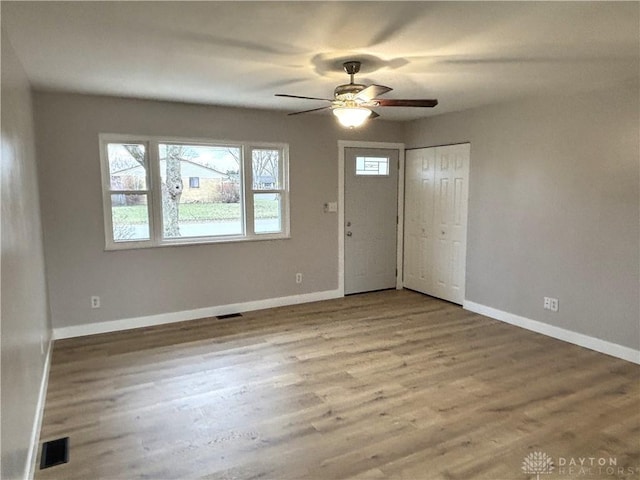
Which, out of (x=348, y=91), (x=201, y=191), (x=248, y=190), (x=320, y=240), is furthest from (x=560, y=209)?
(x=201, y=191)

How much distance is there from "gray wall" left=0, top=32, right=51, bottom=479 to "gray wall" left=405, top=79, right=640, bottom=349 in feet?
14.4

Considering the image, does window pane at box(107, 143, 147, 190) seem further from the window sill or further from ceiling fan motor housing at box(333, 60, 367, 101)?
ceiling fan motor housing at box(333, 60, 367, 101)

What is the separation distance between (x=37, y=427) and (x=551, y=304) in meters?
4.43

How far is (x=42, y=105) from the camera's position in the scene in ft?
13.1

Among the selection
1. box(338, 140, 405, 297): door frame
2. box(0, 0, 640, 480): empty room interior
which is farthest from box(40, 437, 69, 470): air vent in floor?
box(338, 140, 405, 297): door frame

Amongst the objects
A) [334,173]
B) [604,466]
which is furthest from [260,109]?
[604,466]

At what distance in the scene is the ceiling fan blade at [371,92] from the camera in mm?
2802

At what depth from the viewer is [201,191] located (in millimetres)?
4875

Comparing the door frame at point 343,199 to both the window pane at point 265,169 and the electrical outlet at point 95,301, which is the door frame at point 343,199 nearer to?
the window pane at point 265,169

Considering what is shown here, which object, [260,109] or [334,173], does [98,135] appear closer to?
[260,109]

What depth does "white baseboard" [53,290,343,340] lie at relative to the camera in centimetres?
435

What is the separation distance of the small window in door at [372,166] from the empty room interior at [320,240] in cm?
3

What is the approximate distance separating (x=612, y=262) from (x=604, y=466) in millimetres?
2085
